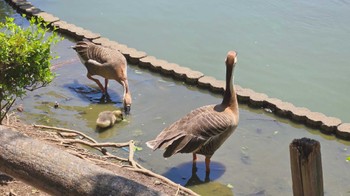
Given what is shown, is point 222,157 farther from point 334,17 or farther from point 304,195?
point 334,17

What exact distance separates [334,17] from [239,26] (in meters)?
1.77

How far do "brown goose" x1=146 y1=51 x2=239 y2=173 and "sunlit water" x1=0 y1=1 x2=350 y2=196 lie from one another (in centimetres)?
32

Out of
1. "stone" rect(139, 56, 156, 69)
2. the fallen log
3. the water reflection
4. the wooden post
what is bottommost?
the water reflection

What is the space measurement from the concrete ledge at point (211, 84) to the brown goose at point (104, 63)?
→ 626 mm

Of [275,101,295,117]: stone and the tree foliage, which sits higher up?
the tree foliage

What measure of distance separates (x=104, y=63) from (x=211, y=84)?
1535 millimetres

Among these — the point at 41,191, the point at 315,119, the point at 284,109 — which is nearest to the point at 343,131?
the point at 315,119

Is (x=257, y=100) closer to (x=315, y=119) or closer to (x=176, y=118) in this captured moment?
(x=315, y=119)

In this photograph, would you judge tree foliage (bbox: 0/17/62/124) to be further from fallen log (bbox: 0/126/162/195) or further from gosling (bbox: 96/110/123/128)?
gosling (bbox: 96/110/123/128)

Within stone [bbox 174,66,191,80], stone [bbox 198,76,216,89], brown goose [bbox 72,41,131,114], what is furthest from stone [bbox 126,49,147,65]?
stone [bbox 198,76,216,89]

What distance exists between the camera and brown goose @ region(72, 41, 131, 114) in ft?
26.0

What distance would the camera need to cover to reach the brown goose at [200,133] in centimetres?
599

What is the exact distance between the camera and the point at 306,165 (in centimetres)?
298

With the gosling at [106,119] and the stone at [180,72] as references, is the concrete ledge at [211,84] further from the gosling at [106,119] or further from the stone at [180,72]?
the gosling at [106,119]
